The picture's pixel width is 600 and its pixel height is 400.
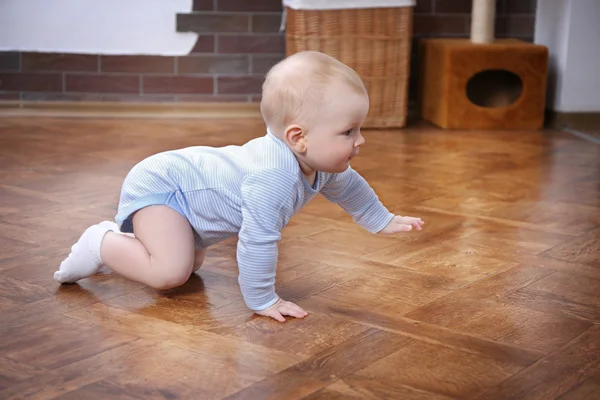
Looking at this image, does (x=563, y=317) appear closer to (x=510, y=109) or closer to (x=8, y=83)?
(x=510, y=109)

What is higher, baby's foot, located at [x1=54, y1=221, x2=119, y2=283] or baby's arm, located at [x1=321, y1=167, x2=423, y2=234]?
baby's arm, located at [x1=321, y1=167, x2=423, y2=234]

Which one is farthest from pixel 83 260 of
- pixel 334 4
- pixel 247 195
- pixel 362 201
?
pixel 334 4

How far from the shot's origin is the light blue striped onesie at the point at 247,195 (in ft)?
3.84

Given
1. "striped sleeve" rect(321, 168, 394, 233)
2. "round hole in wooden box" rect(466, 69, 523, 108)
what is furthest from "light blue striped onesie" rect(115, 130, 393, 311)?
"round hole in wooden box" rect(466, 69, 523, 108)

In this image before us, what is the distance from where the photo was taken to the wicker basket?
295 centimetres

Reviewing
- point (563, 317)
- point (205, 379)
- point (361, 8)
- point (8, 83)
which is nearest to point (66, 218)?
point (205, 379)

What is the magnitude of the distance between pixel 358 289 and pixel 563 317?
0.31m

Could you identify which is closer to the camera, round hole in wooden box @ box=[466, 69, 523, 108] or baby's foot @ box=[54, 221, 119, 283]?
baby's foot @ box=[54, 221, 119, 283]

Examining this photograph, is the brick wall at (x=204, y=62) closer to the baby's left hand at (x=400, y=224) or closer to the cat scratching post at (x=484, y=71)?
the cat scratching post at (x=484, y=71)

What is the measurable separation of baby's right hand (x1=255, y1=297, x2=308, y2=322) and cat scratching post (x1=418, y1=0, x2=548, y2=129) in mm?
1972

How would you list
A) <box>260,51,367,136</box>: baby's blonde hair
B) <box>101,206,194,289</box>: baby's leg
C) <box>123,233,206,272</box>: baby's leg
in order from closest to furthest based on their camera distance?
<box>260,51,367,136</box>: baby's blonde hair < <box>101,206,194,289</box>: baby's leg < <box>123,233,206,272</box>: baby's leg

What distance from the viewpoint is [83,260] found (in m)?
1.32

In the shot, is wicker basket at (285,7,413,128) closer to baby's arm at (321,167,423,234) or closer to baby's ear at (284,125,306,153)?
baby's arm at (321,167,423,234)

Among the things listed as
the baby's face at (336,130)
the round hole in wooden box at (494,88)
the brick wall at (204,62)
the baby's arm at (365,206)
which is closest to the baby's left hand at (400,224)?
the baby's arm at (365,206)
